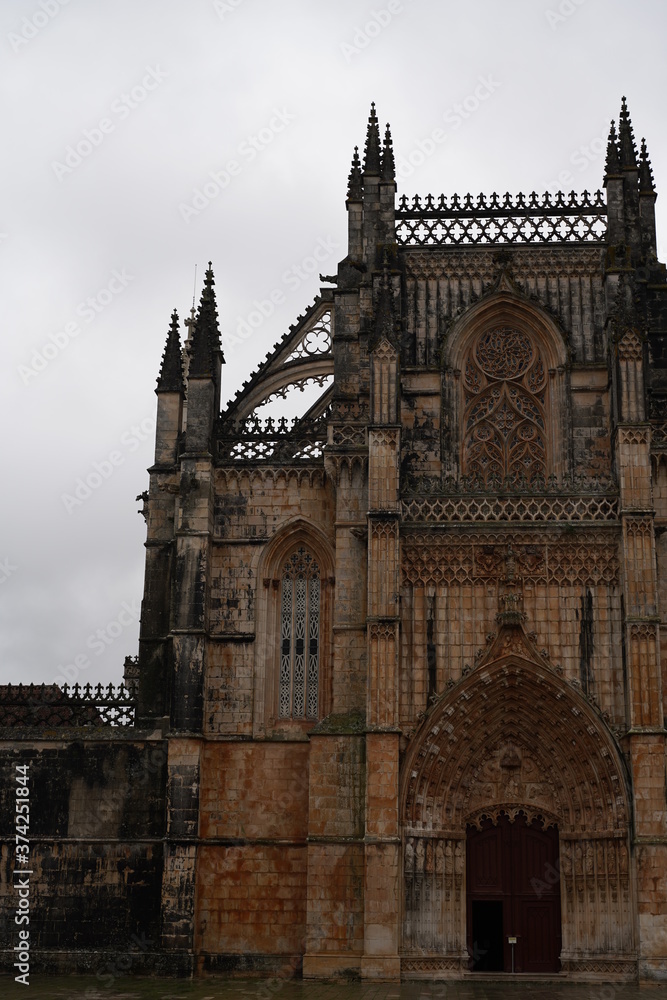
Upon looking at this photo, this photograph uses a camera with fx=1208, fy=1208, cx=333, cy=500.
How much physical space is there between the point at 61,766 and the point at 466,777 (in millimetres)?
9226

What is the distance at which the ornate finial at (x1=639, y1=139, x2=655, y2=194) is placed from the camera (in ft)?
103

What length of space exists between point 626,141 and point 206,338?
12.1 meters

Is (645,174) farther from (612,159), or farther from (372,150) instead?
(372,150)

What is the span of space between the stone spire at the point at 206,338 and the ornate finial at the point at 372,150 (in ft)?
16.6

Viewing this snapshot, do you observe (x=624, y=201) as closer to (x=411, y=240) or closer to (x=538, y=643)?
(x=411, y=240)

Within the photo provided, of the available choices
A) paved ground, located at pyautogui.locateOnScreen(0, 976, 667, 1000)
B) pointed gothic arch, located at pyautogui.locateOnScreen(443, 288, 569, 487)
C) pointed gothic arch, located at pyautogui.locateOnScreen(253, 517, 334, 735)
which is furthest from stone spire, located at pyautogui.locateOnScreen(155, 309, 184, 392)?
paved ground, located at pyautogui.locateOnScreen(0, 976, 667, 1000)

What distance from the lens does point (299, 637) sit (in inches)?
1128

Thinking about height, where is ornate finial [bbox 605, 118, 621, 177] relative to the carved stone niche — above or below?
above

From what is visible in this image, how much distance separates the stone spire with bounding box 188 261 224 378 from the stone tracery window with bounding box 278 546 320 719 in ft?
16.5

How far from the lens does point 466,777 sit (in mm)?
26844

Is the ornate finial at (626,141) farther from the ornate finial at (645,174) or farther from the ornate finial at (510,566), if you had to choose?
the ornate finial at (510,566)

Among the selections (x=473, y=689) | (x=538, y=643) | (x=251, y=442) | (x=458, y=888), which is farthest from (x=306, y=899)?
(x=251, y=442)

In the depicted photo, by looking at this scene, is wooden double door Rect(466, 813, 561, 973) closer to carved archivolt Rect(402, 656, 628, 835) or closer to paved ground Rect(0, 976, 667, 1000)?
carved archivolt Rect(402, 656, 628, 835)

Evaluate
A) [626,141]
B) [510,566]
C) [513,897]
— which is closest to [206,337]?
[510,566]
